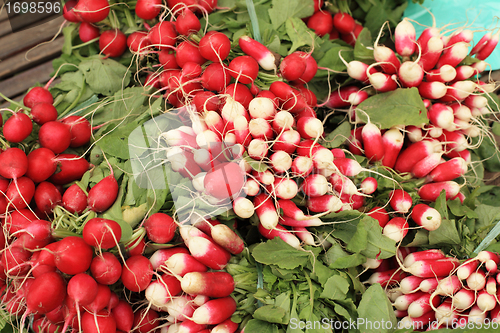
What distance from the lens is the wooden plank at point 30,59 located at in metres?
2.14

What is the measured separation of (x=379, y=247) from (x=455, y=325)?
42 centimetres

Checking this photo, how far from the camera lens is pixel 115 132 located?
145 cm

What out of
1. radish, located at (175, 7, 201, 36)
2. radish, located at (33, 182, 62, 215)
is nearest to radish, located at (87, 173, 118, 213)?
radish, located at (33, 182, 62, 215)

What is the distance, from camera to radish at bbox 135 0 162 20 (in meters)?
1.60

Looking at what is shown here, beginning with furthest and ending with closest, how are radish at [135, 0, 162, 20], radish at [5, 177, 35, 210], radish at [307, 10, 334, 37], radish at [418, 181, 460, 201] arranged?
radish at [307, 10, 334, 37]
radish at [135, 0, 162, 20]
radish at [418, 181, 460, 201]
radish at [5, 177, 35, 210]

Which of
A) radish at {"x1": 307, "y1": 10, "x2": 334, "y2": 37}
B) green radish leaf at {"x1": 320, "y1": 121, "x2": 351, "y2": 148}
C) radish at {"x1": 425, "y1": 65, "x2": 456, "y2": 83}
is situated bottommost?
green radish leaf at {"x1": 320, "y1": 121, "x2": 351, "y2": 148}

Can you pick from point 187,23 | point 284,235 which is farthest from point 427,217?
point 187,23

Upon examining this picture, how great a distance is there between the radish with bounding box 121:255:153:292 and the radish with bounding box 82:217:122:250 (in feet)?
0.37

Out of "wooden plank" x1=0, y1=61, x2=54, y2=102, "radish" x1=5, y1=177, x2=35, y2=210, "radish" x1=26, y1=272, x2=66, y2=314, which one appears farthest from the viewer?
"wooden plank" x1=0, y1=61, x2=54, y2=102

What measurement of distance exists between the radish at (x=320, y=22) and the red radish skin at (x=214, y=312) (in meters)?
1.57

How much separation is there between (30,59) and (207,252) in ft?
6.29

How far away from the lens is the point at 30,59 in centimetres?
214

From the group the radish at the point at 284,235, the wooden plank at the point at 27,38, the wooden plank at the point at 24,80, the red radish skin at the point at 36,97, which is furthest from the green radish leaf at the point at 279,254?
the wooden plank at the point at 27,38

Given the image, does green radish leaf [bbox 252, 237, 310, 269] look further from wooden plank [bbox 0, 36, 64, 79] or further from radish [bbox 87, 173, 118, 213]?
wooden plank [bbox 0, 36, 64, 79]
